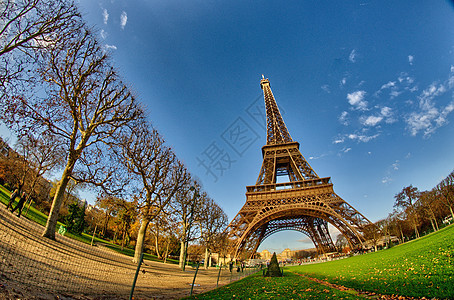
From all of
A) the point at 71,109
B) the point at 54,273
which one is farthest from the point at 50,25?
the point at 54,273

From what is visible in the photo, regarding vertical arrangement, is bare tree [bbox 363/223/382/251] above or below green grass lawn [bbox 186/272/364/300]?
above

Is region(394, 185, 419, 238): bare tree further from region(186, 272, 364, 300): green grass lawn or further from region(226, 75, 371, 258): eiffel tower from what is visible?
region(186, 272, 364, 300): green grass lawn

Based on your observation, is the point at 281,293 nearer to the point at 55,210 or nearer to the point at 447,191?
the point at 55,210

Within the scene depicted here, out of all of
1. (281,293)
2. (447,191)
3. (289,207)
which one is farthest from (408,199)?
(281,293)

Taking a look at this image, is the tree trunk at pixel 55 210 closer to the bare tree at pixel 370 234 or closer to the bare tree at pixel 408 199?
the bare tree at pixel 370 234

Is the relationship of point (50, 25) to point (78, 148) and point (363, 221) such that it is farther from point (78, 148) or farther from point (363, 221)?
point (363, 221)

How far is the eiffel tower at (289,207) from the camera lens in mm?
27391

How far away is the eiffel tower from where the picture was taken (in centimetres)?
2739

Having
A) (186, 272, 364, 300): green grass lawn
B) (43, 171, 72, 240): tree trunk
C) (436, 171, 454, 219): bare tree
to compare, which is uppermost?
(436, 171, 454, 219): bare tree

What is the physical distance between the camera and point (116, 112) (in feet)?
44.4

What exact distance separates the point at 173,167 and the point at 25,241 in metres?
12.6

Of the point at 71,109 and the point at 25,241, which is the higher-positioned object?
the point at 71,109

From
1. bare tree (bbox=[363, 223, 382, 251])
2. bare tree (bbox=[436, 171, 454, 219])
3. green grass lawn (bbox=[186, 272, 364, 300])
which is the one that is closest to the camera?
green grass lawn (bbox=[186, 272, 364, 300])

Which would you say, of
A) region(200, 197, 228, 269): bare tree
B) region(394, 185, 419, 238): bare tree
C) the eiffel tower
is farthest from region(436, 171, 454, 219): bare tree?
region(200, 197, 228, 269): bare tree
